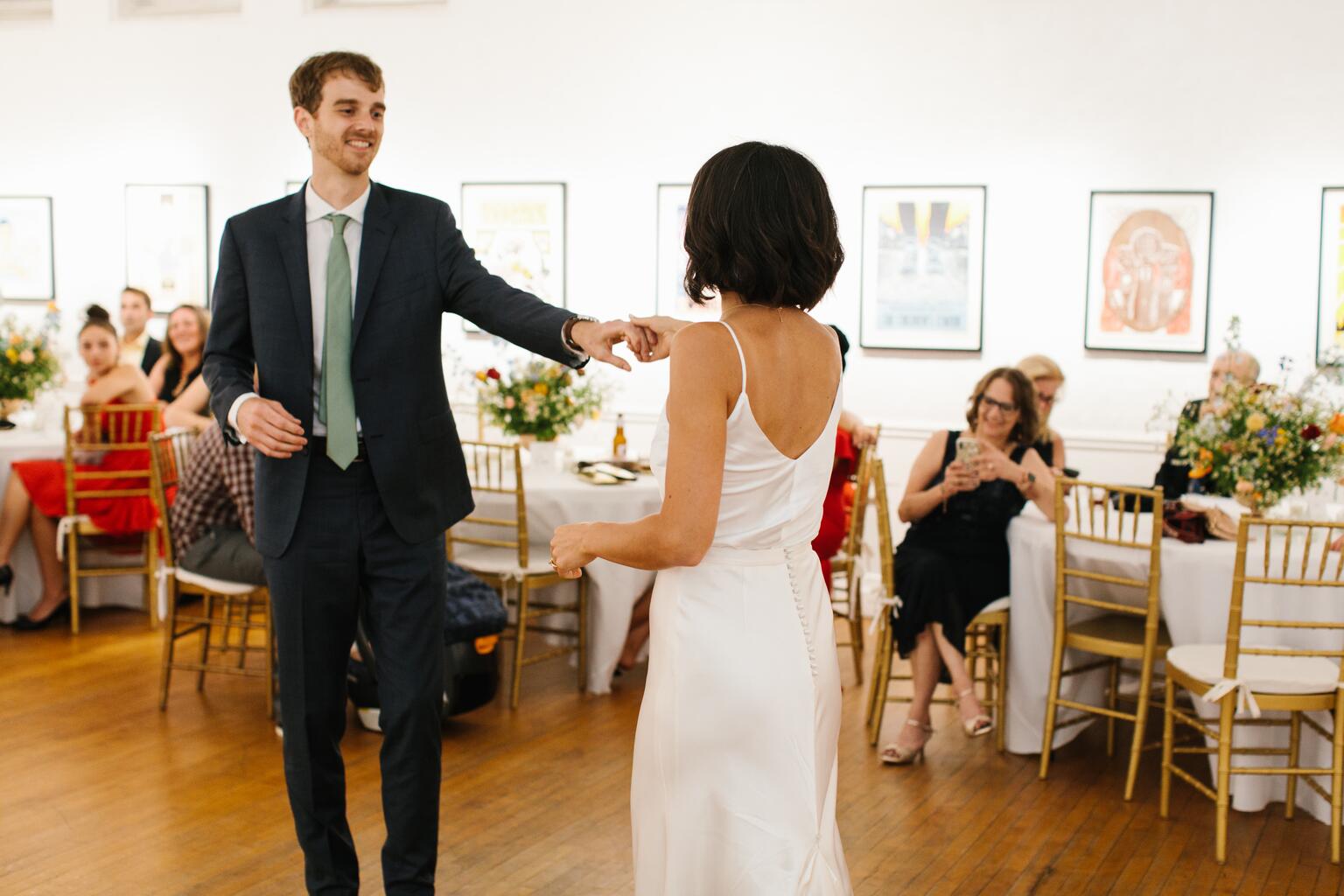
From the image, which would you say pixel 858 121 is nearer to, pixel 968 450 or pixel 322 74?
pixel 968 450

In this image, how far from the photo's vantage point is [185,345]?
7375mm

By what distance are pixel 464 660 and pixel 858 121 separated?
4.25m

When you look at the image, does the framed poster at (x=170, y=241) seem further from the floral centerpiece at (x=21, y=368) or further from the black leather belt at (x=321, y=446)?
the black leather belt at (x=321, y=446)

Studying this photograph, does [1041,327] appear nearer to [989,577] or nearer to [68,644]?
[989,577]

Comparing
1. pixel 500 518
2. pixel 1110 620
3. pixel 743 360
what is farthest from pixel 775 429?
pixel 500 518

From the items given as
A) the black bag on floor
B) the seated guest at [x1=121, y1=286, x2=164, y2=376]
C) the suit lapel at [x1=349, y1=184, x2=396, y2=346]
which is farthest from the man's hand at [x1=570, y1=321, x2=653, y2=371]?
the seated guest at [x1=121, y1=286, x2=164, y2=376]

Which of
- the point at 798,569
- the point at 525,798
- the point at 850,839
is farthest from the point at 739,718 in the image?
the point at 525,798

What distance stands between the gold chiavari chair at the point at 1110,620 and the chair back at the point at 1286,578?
294 millimetres

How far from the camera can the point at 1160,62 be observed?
7.24 meters

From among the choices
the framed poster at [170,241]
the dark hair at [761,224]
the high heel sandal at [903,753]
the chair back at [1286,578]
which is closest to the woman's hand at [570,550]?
the dark hair at [761,224]

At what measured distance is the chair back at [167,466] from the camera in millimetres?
5574

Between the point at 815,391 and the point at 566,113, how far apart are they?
6596 mm

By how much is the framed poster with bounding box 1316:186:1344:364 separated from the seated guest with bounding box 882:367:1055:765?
2758 millimetres

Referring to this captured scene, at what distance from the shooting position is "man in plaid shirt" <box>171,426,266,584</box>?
16.7 feet
